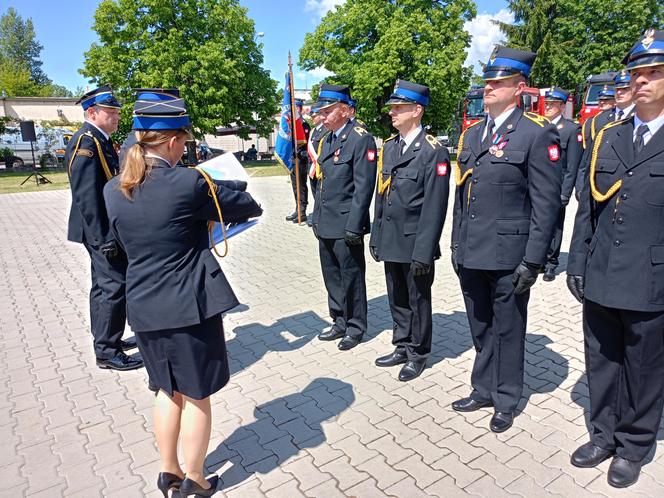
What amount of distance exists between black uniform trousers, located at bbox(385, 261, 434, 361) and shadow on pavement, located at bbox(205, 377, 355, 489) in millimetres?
627

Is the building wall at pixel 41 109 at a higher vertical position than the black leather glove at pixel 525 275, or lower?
higher

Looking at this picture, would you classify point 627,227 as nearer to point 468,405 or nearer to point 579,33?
point 468,405

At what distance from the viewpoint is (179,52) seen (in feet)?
90.5

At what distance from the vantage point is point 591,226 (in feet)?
9.31

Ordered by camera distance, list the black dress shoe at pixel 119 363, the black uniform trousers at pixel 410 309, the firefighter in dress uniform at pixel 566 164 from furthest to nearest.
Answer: the firefighter in dress uniform at pixel 566 164 < the black dress shoe at pixel 119 363 < the black uniform trousers at pixel 410 309

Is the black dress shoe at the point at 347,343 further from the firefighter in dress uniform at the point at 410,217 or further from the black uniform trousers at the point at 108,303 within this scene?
the black uniform trousers at the point at 108,303

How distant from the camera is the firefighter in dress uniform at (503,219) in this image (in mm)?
2959

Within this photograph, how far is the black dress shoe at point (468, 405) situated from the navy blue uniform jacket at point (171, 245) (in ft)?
6.32

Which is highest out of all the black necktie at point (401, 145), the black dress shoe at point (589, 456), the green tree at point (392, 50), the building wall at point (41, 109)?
the green tree at point (392, 50)

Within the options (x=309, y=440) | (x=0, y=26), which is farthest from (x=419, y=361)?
(x=0, y=26)

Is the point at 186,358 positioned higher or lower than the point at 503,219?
lower

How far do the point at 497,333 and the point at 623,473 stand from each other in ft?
3.34

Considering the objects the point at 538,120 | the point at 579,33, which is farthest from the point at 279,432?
the point at 579,33

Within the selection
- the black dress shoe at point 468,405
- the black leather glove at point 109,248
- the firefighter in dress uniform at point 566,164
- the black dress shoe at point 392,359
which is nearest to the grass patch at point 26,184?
the black leather glove at point 109,248
